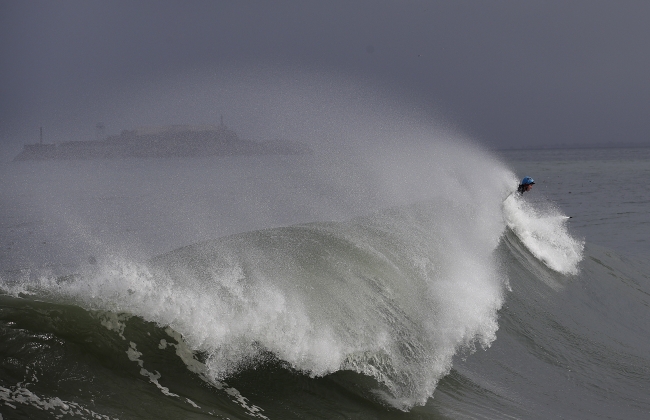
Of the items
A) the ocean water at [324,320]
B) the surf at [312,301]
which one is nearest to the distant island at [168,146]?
the ocean water at [324,320]

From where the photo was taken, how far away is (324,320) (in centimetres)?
698

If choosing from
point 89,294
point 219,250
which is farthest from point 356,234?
point 89,294

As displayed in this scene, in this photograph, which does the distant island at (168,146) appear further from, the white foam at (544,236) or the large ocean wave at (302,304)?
the large ocean wave at (302,304)

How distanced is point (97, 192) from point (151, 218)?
22.6 ft

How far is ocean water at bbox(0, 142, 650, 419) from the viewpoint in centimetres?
590

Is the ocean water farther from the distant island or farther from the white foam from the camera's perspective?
the distant island

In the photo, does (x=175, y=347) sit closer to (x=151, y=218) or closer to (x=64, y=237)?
(x=64, y=237)

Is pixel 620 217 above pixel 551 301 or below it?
above

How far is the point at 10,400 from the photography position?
203 inches

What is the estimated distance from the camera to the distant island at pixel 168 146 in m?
33.5

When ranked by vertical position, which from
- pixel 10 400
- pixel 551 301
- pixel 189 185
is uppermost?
pixel 189 185

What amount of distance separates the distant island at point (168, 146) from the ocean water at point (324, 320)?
58.6ft

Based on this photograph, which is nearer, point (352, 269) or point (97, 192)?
point (352, 269)

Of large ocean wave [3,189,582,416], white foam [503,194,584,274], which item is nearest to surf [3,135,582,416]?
large ocean wave [3,189,582,416]
